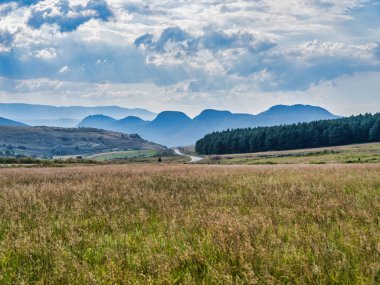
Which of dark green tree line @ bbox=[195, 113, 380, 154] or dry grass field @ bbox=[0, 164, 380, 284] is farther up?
dark green tree line @ bbox=[195, 113, 380, 154]

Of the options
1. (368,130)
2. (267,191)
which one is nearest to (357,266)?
(267,191)

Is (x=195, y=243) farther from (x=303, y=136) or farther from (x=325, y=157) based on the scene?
(x=303, y=136)

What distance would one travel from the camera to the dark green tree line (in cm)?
14488

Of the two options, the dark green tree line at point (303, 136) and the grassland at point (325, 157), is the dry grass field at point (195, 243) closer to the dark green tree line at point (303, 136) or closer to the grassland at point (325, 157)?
the grassland at point (325, 157)

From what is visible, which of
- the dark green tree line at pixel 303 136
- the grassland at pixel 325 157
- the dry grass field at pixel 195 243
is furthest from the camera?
the dark green tree line at pixel 303 136

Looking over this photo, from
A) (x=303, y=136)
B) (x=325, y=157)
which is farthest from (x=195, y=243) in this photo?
(x=303, y=136)

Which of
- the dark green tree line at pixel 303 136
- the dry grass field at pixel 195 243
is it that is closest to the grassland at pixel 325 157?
the dark green tree line at pixel 303 136

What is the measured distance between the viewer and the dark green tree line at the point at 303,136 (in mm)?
144875

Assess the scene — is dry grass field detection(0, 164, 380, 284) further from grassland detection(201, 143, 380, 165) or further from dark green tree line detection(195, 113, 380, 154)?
dark green tree line detection(195, 113, 380, 154)

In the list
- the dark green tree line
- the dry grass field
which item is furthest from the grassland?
the dry grass field

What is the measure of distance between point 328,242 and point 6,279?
4.39 meters

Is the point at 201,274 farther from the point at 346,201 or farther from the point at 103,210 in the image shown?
the point at 346,201

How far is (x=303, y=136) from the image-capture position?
154500 mm

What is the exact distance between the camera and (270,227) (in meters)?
6.61
